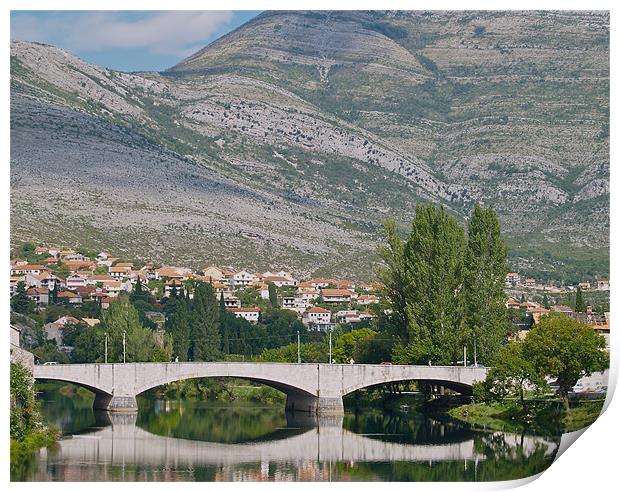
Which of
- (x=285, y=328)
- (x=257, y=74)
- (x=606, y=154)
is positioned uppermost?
(x=257, y=74)

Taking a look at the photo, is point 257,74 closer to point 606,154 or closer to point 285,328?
point 606,154

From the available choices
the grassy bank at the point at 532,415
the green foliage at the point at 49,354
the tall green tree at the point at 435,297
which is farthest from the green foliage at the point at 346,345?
the green foliage at the point at 49,354

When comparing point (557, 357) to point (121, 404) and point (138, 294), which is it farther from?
point (138, 294)

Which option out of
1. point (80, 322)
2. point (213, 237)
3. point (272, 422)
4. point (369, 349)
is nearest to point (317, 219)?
point (213, 237)

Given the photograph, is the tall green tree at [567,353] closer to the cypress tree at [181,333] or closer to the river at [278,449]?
the river at [278,449]

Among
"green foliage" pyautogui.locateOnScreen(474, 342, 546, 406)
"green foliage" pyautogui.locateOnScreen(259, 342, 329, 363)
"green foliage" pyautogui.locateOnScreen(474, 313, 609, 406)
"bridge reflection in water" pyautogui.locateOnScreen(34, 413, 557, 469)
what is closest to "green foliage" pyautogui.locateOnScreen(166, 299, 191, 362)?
"green foliage" pyautogui.locateOnScreen(259, 342, 329, 363)

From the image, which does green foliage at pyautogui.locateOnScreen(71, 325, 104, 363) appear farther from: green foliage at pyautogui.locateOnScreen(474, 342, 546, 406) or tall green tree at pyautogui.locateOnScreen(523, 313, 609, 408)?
tall green tree at pyautogui.locateOnScreen(523, 313, 609, 408)
